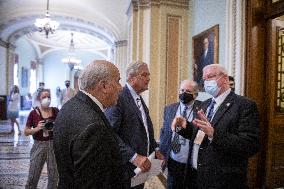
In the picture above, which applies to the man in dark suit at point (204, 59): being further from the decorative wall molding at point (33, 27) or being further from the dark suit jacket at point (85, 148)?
the decorative wall molding at point (33, 27)

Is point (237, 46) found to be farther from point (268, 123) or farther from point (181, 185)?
point (181, 185)

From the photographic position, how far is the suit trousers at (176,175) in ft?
10.4

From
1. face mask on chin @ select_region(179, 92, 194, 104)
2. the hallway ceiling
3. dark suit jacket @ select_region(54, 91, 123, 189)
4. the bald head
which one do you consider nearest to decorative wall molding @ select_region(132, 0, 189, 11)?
the hallway ceiling

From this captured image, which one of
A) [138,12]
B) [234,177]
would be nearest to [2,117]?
[138,12]

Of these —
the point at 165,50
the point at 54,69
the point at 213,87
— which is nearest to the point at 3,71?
the point at 165,50

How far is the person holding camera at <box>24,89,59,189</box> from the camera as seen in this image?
3635 mm

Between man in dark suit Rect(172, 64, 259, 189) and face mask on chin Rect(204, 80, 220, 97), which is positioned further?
face mask on chin Rect(204, 80, 220, 97)

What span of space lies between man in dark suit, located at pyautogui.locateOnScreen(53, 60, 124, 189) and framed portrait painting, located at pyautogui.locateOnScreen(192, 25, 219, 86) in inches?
160

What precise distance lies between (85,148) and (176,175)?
1.87 meters

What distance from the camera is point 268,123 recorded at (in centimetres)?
430

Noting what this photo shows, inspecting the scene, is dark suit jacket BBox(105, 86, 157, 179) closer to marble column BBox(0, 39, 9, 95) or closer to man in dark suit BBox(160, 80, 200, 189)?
man in dark suit BBox(160, 80, 200, 189)

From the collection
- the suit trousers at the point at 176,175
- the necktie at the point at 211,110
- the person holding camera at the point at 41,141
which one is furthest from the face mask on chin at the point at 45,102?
the necktie at the point at 211,110

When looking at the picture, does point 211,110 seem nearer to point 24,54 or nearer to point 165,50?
point 165,50

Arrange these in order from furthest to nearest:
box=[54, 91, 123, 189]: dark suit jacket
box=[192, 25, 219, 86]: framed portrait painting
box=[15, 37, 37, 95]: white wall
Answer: box=[15, 37, 37, 95]: white wall
box=[192, 25, 219, 86]: framed portrait painting
box=[54, 91, 123, 189]: dark suit jacket
